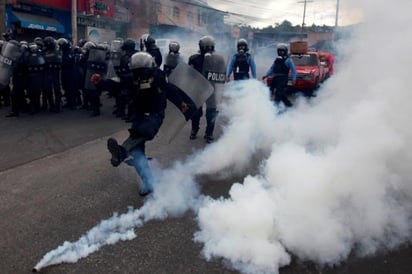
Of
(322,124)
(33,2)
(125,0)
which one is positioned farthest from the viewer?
(125,0)

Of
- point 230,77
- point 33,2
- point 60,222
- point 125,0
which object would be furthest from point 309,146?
point 125,0

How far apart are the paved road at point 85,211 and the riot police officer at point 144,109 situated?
0.33 metres

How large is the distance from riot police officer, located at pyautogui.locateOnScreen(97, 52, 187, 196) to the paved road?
1.10 ft

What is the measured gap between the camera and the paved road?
10.3 feet

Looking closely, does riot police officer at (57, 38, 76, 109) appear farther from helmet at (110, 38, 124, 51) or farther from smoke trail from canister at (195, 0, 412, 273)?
smoke trail from canister at (195, 0, 412, 273)

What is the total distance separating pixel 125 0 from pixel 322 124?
87.7 ft

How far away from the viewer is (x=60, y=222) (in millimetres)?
3852

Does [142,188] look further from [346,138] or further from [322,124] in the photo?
[322,124]

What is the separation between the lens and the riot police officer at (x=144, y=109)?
15.0 ft

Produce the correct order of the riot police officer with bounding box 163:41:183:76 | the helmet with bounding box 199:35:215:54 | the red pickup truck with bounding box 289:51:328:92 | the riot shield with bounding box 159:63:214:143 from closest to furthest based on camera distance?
the riot shield with bounding box 159:63:214:143 → the helmet with bounding box 199:35:215:54 → the riot police officer with bounding box 163:41:183:76 → the red pickup truck with bounding box 289:51:328:92

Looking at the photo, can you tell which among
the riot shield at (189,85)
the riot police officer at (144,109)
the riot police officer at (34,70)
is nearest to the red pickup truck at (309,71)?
the riot police officer at (34,70)

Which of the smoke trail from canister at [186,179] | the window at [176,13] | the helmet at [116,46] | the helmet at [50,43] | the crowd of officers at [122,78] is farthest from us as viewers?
the window at [176,13]

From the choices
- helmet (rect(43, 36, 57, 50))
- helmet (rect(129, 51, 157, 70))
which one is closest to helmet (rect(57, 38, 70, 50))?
helmet (rect(43, 36, 57, 50))

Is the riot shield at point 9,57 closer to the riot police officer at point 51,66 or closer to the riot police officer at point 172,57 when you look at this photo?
the riot police officer at point 51,66
